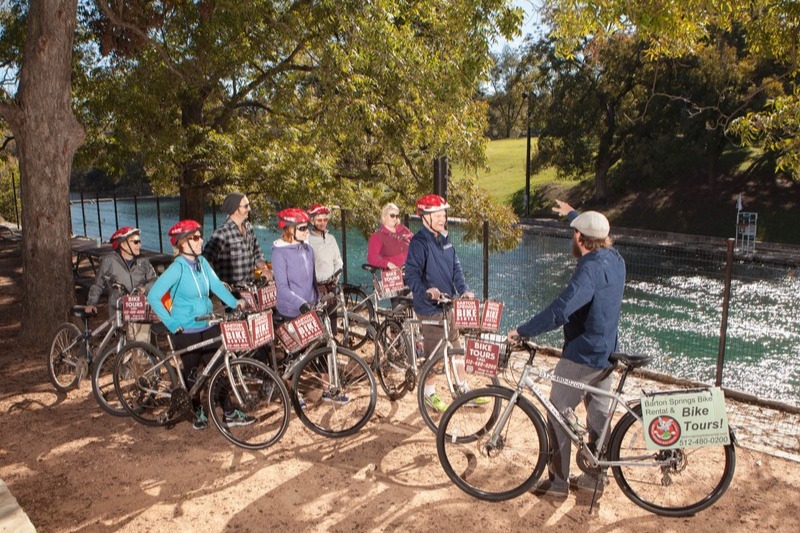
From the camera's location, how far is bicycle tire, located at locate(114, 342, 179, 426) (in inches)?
234

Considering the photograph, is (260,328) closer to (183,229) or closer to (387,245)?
(183,229)

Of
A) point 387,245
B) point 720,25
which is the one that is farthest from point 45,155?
point 720,25

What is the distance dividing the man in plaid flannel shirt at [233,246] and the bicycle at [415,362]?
5.44 ft

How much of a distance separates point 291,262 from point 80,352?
266 centimetres

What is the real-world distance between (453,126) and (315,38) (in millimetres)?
2654

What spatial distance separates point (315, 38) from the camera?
1091 cm

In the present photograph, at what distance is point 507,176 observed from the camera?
59344 millimetres

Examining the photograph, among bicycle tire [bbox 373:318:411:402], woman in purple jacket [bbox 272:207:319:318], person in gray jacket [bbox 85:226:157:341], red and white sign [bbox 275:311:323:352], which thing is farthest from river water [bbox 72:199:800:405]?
person in gray jacket [bbox 85:226:157:341]

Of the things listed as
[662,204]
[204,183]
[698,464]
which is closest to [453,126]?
[204,183]

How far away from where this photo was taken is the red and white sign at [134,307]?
6.52 metres

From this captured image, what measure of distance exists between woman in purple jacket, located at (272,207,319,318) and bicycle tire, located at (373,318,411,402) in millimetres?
897

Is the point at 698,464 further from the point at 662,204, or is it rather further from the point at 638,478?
the point at 662,204

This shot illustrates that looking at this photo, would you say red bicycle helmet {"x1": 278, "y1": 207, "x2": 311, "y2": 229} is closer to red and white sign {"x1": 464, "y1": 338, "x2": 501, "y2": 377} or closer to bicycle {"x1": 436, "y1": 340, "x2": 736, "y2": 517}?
red and white sign {"x1": 464, "y1": 338, "x2": 501, "y2": 377}

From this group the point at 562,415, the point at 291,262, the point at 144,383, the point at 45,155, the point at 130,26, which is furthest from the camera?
the point at 130,26
